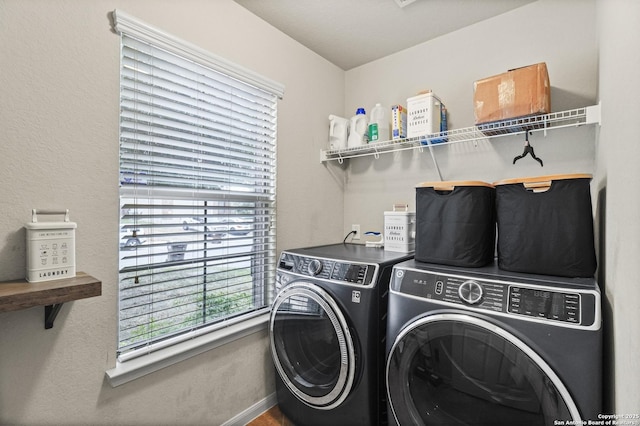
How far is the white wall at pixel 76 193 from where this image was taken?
1116mm

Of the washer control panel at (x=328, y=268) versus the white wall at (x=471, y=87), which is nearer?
the washer control panel at (x=328, y=268)

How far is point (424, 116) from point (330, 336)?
142cm

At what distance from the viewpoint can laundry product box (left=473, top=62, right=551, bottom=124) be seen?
4.90 ft

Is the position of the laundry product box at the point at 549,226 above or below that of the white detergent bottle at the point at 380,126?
below

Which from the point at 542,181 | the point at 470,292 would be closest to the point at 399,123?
the point at 542,181

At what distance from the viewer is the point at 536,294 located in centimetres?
109

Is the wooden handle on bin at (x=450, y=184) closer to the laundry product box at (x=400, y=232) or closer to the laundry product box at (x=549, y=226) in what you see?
the laundry product box at (x=549, y=226)

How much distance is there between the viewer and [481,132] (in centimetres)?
183

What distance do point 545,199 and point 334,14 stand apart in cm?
160

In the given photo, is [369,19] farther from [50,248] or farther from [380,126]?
[50,248]

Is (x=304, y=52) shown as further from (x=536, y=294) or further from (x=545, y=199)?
(x=536, y=294)

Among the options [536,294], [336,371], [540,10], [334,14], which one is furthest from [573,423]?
[334,14]

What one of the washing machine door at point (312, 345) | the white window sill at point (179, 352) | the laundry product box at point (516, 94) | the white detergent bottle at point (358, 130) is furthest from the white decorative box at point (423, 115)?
the white window sill at point (179, 352)

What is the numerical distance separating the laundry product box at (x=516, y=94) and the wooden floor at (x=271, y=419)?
2083mm
